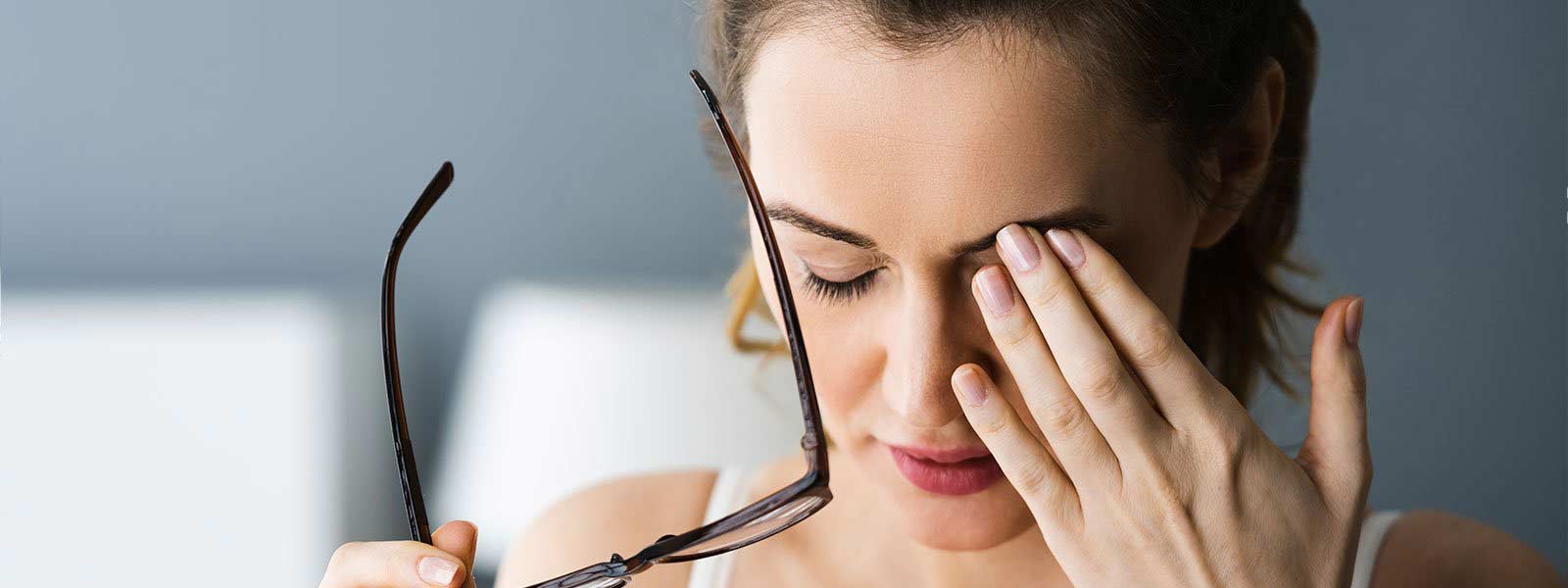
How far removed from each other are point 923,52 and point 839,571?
0.60 m

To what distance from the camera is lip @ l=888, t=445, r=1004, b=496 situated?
2.72 feet

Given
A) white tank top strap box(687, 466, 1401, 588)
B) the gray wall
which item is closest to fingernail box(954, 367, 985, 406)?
white tank top strap box(687, 466, 1401, 588)

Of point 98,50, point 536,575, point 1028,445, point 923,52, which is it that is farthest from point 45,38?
point 1028,445

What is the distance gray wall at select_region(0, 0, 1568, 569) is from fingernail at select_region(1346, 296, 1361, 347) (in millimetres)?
699

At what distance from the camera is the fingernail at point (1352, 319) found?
75 centimetres

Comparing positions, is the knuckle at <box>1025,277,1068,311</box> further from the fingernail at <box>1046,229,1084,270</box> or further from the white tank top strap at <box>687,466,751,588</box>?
the white tank top strap at <box>687,466,751,588</box>

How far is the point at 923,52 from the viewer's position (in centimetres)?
68

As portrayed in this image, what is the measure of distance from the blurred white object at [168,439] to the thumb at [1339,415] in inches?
44.8

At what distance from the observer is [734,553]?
1112mm

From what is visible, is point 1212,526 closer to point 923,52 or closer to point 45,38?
point 923,52

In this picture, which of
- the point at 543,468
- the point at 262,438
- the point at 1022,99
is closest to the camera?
the point at 1022,99

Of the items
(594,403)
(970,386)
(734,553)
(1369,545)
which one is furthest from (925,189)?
(594,403)

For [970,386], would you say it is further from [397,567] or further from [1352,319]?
[397,567]

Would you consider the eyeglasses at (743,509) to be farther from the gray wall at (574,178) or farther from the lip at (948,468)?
the gray wall at (574,178)
